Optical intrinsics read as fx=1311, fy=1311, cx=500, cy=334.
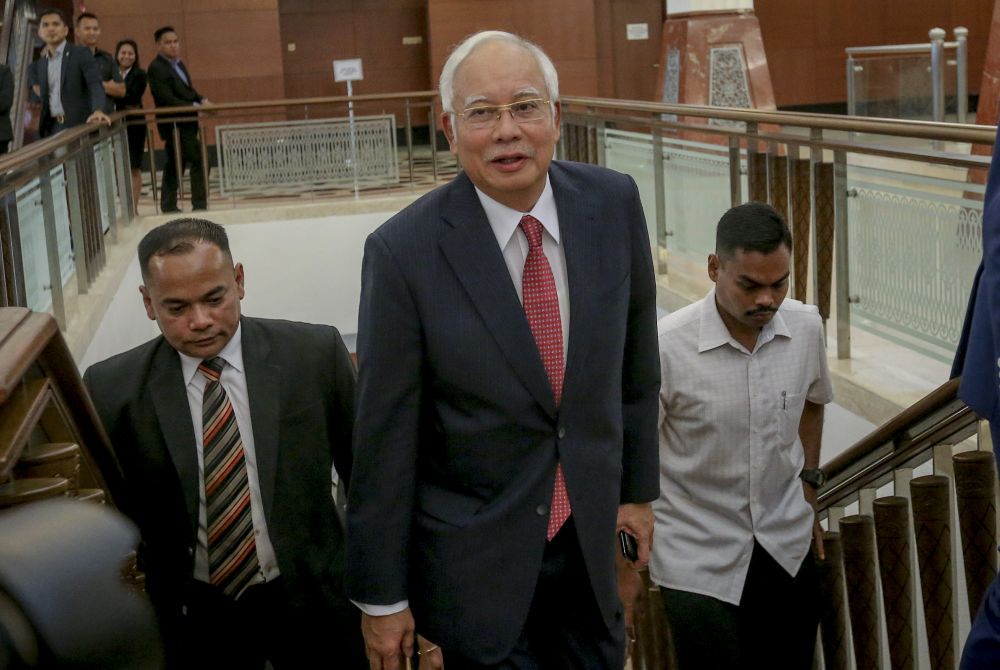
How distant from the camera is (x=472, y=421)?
7.20 feet

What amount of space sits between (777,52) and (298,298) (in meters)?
9.09

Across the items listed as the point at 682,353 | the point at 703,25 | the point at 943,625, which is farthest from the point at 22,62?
the point at 943,625

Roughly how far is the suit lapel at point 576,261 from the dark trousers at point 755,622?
123 cm

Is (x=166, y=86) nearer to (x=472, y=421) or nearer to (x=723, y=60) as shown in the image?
(x=723, y=60)

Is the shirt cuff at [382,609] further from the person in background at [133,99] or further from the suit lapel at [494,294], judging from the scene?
the person in background at [133,99]

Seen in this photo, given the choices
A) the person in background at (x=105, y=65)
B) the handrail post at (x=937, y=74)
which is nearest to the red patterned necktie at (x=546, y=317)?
the person in background at (x=105, y=65)

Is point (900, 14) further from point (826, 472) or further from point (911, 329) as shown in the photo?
point (826, 472)

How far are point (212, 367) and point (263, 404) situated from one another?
5.8 inches

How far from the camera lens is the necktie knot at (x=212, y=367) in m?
2.62

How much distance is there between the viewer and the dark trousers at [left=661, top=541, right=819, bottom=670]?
10.6 ft

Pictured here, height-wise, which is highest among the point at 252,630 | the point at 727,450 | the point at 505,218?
the point at 505,218

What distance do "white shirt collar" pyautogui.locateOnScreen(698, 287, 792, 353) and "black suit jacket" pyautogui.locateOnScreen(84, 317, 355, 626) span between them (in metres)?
1.04

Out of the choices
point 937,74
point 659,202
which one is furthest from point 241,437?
point 937,74

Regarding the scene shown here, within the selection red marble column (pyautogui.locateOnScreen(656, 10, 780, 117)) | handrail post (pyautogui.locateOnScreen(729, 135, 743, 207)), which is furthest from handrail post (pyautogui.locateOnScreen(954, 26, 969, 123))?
handrail post (pyautogui.locateOnScreen(729, 135, 743, 207))
